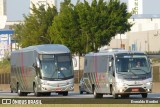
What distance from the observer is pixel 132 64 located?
157ft

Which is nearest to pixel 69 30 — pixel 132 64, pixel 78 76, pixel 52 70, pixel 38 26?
pixel 78 76

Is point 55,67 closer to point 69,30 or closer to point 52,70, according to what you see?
point 52,70

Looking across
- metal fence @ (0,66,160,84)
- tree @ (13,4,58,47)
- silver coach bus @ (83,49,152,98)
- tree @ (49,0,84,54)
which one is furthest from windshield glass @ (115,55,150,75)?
tree @ (13,4,58,47)

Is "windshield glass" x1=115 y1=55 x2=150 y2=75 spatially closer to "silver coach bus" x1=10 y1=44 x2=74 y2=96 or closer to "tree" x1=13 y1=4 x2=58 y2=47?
"silver coach bus" x1=10 y1=44 x2=74 y2=96

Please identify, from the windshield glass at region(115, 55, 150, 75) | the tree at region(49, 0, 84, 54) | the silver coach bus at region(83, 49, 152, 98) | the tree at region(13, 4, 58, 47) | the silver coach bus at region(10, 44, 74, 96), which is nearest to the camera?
the silver coach bus at region(83, 49, 152, 98)

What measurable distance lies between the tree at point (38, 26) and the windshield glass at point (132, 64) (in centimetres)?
7085

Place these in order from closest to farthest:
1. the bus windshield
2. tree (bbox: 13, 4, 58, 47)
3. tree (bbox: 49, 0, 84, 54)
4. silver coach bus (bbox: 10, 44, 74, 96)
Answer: silver coach bus (bbox: 10, 44, 74, 96) < the bus windshield < tree (bbox: 49, 0, 84, 54) < tree (bbox: 13, 4, 58, 47)

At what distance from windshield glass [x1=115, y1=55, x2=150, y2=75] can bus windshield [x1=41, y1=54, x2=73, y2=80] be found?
7.76 metres

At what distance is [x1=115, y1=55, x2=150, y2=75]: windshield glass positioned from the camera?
47.9 m

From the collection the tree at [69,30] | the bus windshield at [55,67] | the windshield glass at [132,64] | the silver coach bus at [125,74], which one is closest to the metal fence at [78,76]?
the tree at [69,30]

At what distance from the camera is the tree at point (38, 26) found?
122062mm

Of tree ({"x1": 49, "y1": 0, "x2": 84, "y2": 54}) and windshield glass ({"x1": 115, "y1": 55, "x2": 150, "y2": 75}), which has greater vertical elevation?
tree ({"x1": 49, "y1": 0, "x2": 84, "y2": 54})

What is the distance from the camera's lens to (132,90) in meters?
47.6

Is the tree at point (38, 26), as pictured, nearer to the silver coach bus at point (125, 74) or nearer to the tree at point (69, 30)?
the tree at point (69, 30)
